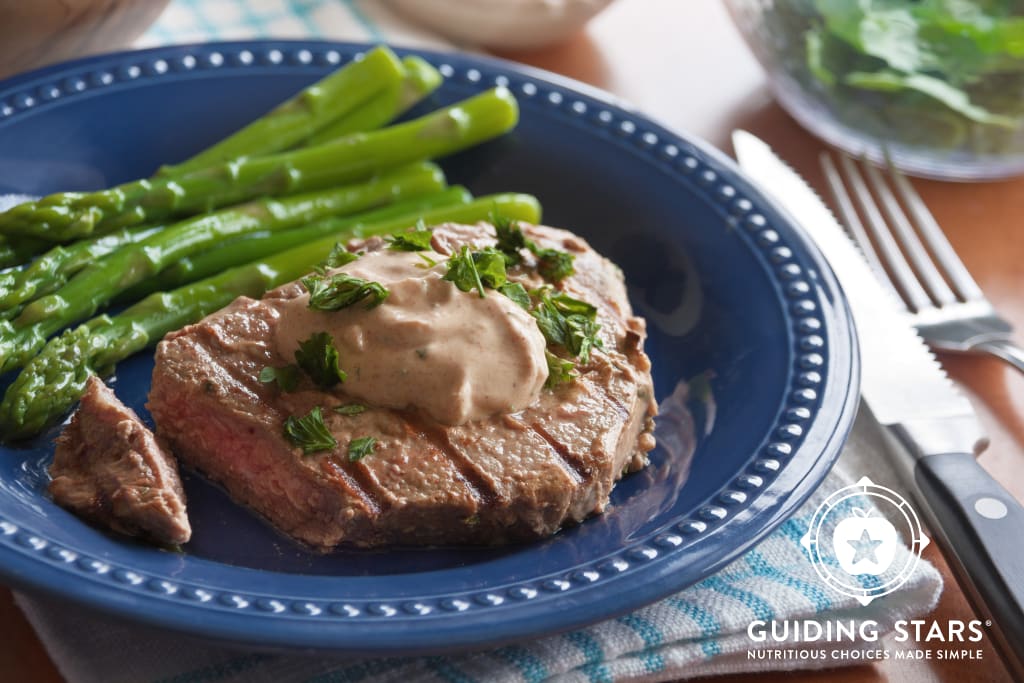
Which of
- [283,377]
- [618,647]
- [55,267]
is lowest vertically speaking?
[618,647]

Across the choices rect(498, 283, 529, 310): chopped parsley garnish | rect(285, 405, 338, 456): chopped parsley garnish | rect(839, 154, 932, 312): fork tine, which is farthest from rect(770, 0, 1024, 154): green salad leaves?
rect(285, 405, 338, 456): chopped parsley garnish

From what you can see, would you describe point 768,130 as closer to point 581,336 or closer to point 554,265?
point 554,265

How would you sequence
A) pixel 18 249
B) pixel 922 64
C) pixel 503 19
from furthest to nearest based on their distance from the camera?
pixel 503 19 → pixel 922 64 → pixel 18 249

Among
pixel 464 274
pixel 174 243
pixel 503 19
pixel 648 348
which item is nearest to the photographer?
pixel 464 274

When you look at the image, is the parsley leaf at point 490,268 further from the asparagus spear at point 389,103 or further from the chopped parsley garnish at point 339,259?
the asparagus spear at point 389,103

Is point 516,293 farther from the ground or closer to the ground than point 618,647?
farther from the ground

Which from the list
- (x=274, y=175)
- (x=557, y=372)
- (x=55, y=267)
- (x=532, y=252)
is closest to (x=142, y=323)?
(x=55, y=267)

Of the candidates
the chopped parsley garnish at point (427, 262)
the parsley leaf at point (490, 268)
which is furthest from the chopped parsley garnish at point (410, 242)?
the parsley leaf at point (490, 268)
